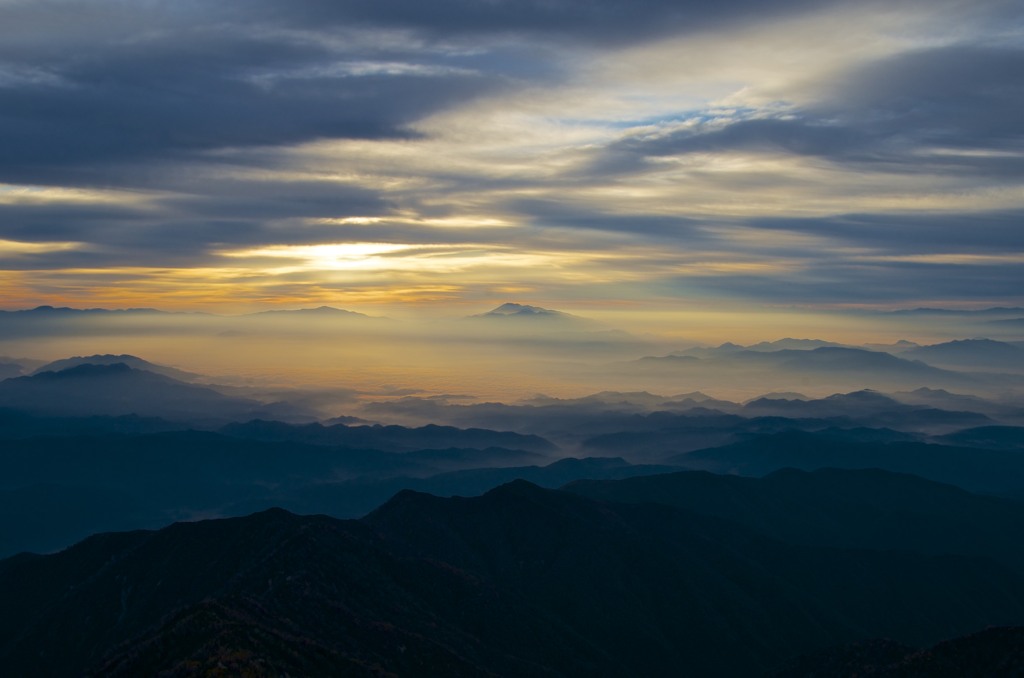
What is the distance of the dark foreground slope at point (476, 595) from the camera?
312 feet

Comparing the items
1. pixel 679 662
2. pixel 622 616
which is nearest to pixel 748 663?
pixel 679 662

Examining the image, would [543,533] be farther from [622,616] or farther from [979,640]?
[979,640]

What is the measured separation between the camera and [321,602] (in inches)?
4099

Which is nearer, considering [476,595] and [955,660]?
[955,660]

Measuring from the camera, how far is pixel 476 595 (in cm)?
13012

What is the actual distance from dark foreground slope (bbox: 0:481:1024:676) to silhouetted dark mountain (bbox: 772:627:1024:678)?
135ft

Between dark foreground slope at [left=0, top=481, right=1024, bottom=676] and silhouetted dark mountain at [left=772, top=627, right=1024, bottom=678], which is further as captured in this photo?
dark foreground slope at [left=0, top=481, right=1024, bottom=676]

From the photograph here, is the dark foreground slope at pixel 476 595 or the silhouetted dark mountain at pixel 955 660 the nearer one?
the silhouetted dark mountain at pixel 955 660

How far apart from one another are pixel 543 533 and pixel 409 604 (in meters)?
54.6

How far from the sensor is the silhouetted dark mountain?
273ft

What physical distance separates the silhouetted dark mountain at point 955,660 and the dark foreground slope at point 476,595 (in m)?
41.2

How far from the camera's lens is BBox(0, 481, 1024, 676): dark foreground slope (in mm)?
95125

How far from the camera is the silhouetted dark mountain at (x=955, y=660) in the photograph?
83.3m

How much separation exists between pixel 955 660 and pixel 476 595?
66508 millimetres
